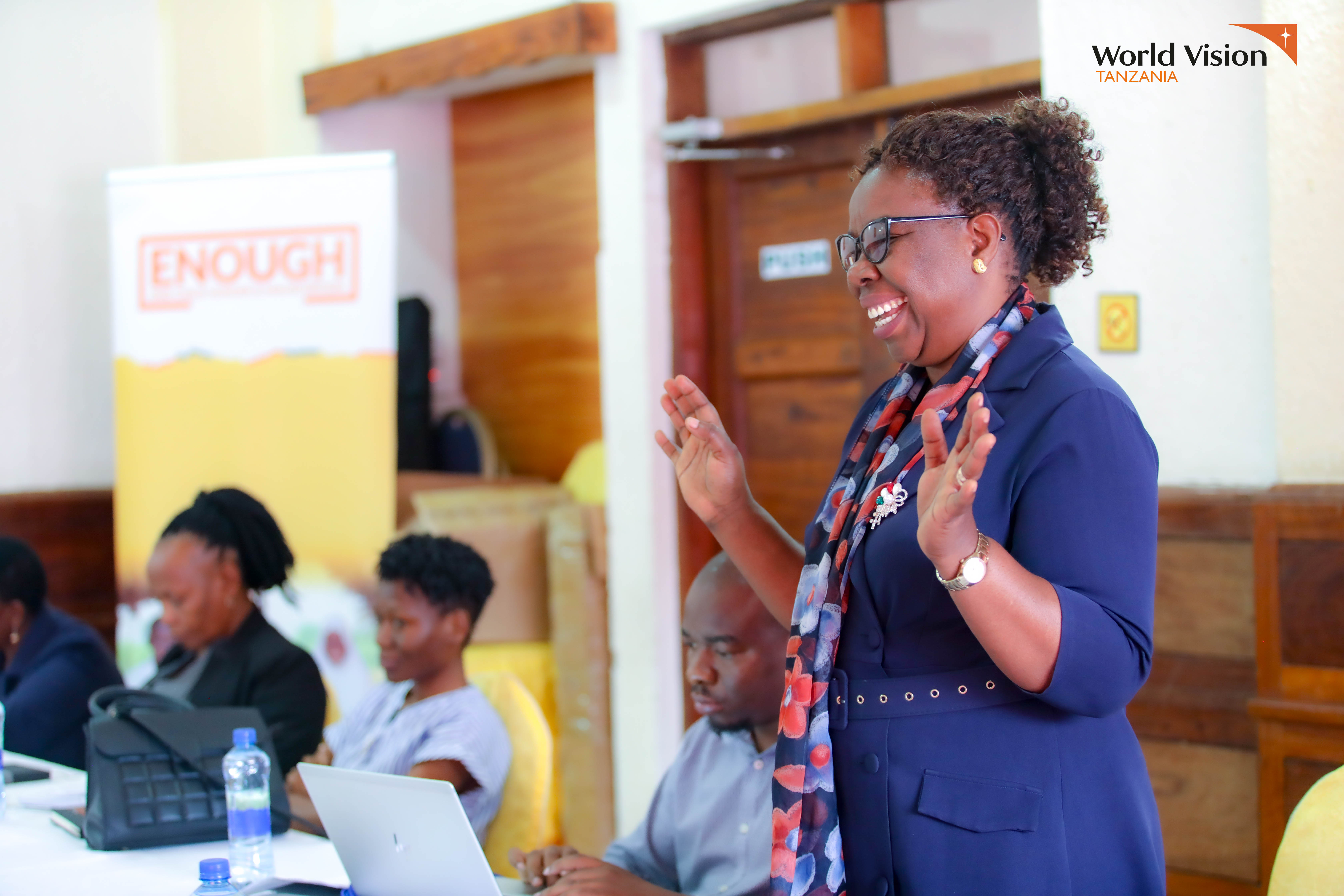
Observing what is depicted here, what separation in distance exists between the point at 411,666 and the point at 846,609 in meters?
1.40

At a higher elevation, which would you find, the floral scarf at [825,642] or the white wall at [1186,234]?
the white wall at [1186,234]

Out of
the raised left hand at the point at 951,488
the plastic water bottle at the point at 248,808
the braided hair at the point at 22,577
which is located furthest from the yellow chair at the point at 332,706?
the raised left hand at the point at 951,488

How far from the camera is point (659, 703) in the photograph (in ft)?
11.3

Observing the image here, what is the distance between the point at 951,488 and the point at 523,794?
4.93 ft

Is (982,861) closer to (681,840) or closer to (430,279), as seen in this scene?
(681,840)

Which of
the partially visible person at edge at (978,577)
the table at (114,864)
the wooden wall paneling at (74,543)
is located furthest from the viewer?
the wooden wall paneling at (74,543)

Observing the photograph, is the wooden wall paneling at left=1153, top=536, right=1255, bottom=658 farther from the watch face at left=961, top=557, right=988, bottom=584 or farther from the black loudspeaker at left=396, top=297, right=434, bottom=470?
the black loudspeaker at left=396, top=297, right=434, bottom=470

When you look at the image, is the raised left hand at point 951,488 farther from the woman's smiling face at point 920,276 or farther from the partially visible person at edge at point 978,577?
the woman's smiling face at point 920,276

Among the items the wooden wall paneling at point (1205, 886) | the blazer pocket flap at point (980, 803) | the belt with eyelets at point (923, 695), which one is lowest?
the wooden wall paneling at point (1205, 886)

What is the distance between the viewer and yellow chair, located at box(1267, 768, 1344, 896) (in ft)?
4.74

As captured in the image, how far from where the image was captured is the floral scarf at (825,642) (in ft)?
4.44

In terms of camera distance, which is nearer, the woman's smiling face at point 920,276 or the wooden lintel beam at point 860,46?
the woman's smiling face at point 920,276

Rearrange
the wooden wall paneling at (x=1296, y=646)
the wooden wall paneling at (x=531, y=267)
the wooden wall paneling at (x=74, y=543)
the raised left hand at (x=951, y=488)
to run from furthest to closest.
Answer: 1. the wooden wall paneling at (x=531, y=267)
2. the wooden wall paneling at (x=74, y=543)
3. the wooden wall paneling at (x=1296, y=646)
4. the raised left hand at (x=951, y=488)

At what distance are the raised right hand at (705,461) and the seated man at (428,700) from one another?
91cm
